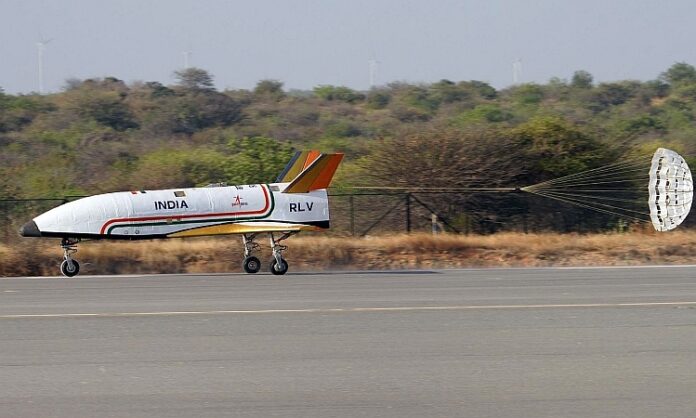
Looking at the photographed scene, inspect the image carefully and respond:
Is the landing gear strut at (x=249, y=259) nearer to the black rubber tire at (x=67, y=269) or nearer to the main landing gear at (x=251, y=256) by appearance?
the main landing gear at (x=251, y=256)

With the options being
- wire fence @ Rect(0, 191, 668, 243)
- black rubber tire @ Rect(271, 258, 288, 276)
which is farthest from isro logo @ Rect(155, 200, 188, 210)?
wire fence @ Rect(0, 191, 668, 243)

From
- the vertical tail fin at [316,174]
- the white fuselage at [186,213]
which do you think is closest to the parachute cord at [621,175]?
the vertical tail fin at [316,174]

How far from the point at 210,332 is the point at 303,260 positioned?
37.8 ft

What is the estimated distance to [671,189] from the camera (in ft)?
79.8

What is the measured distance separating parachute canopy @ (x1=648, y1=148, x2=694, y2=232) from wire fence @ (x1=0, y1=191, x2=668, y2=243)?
4.89 metres

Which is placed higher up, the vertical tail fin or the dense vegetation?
the dense vegetation

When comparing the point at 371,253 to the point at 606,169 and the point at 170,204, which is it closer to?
the point at 170,204

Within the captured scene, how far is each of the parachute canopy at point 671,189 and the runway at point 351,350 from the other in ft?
19.8

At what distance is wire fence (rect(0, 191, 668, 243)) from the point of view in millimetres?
29453

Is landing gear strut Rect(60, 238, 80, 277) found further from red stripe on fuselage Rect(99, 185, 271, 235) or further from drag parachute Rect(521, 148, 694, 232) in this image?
drag parachute Rect(521, 148, 694, 232)

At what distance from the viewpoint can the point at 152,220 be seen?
20.7 metres

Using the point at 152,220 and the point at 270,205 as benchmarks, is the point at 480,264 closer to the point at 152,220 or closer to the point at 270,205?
the point at 270,205

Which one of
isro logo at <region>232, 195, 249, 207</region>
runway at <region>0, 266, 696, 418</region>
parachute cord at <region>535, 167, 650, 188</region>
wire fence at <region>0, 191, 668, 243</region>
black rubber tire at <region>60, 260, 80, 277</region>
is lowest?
runway at <region>0, 266, 696, 418</region>

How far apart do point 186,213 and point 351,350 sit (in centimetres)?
1045
